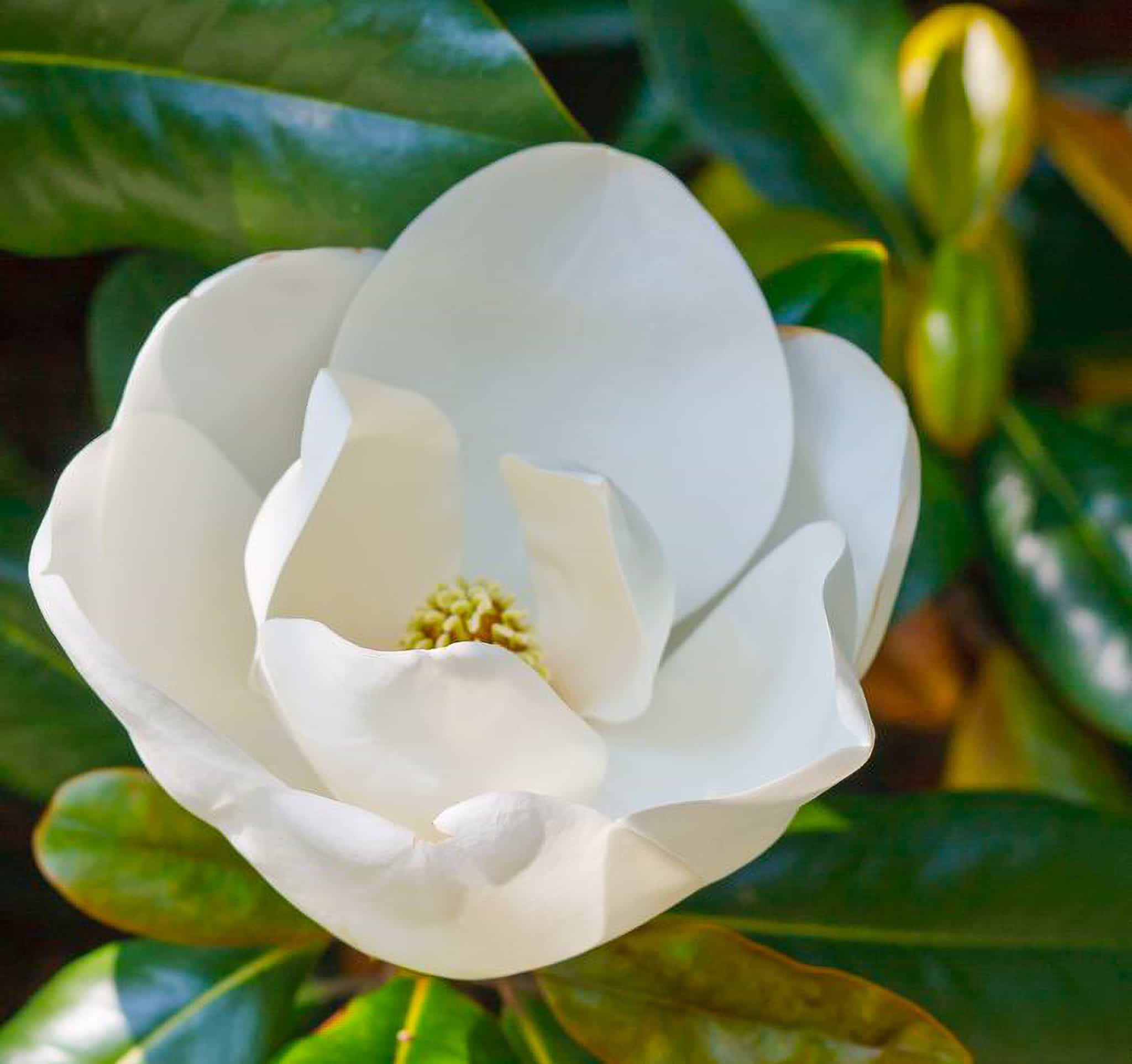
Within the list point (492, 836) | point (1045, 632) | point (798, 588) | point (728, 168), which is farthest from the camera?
point (728, 168)

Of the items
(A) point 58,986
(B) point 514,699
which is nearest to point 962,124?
(B) point 514,699

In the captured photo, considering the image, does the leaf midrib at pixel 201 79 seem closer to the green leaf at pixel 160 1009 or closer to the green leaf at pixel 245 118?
the green leaf at pixel 245 118

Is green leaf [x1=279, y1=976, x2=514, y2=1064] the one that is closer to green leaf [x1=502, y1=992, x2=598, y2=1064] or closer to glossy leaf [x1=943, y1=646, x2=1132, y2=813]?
green leaf [x1=502, y1=992, x2=598, y2=1064]

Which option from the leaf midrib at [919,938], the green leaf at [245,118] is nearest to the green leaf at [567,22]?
the green leaf at [245,118]

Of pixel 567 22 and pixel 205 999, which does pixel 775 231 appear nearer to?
Result: pixel 567 22

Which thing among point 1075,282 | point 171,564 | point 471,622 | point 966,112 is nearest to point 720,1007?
point 471,622

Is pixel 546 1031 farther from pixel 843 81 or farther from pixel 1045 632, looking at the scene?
pixel 843 81

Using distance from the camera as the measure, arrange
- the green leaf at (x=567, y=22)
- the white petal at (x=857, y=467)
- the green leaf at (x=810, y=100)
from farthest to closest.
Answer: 1. the green leaf at (x=567, y=22)
2. the green leaf at (x=810, y=100)
3. the white petal at (x=857, y=467)
